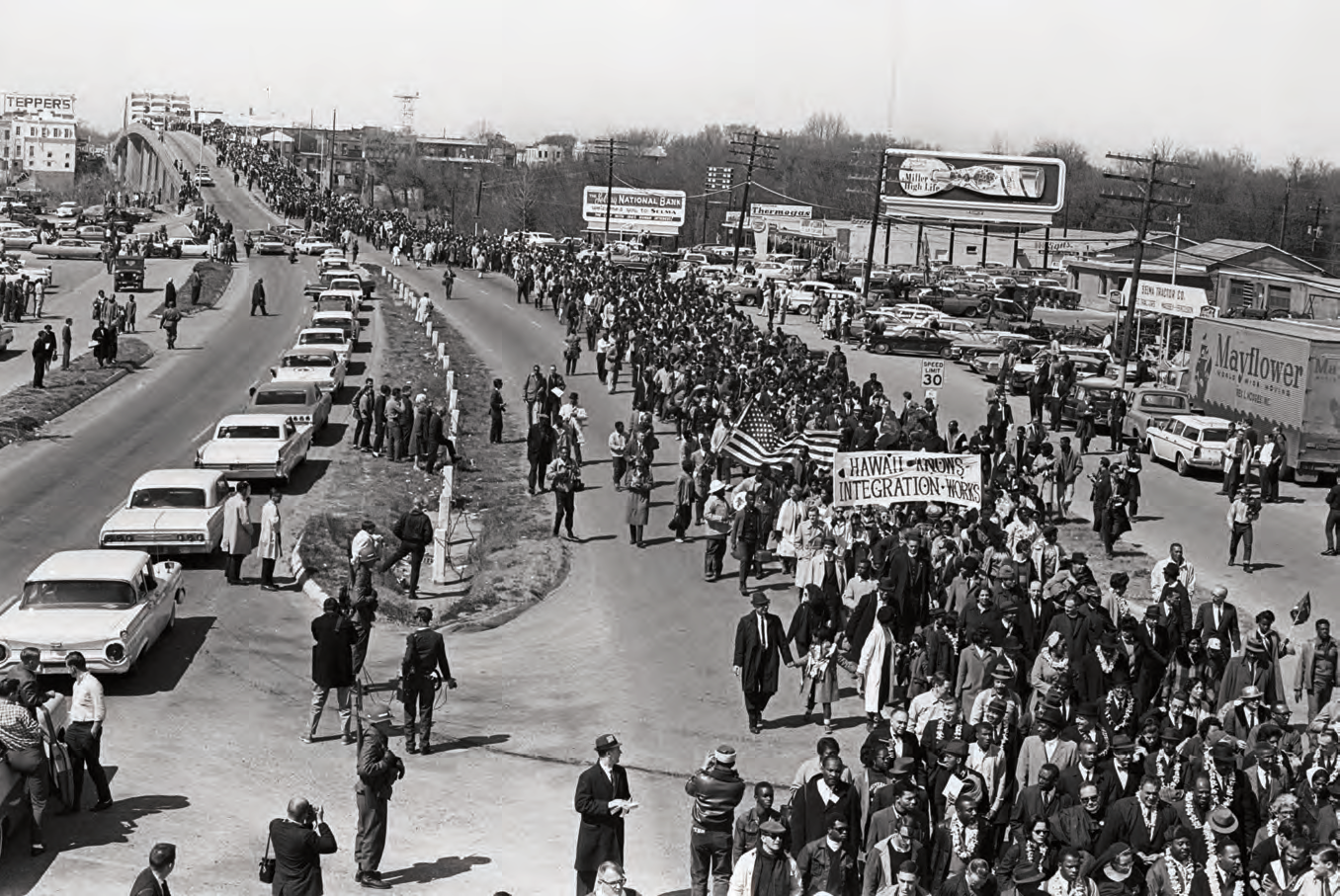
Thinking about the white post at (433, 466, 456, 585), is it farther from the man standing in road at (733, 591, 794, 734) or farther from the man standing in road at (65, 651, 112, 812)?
the man standing in road at (65, 651, 112, 812)

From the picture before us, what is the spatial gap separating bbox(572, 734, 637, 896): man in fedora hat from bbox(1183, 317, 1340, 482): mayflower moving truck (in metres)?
27.0

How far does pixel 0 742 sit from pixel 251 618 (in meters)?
9.08

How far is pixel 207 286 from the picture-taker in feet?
230

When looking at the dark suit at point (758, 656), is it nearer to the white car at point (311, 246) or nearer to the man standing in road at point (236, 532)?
the man standing in road at point (236, 532)

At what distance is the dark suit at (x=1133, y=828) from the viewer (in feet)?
41.3

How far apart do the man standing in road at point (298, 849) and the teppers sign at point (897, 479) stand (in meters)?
12.6

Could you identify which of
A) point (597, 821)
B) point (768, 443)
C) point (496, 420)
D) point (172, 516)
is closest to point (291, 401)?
point (496, 420)

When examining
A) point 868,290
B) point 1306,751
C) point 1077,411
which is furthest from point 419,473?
point 868,290

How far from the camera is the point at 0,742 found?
45.8ft

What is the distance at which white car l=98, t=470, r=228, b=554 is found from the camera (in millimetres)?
24547

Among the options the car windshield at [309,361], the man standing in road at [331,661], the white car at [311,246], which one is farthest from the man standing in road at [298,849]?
the white car at [311,246]

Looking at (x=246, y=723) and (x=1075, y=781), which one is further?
(x=246, y=723)

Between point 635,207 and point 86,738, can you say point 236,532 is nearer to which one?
point 86,738

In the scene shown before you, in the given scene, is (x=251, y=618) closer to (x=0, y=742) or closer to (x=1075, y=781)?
(x=0, y=742)
